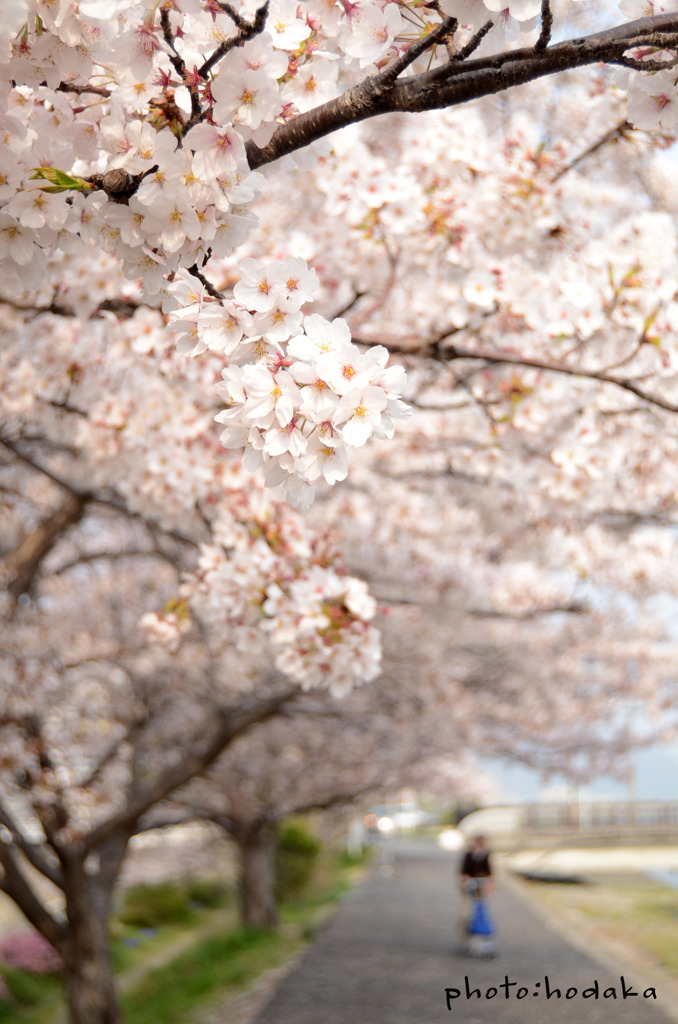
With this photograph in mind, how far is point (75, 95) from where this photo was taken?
89.8 inches

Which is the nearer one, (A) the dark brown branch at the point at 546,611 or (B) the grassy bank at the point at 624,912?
(A) the dark brown branch at the point at 546,611

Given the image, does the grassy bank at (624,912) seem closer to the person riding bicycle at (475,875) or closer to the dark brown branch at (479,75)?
the person riding bicycle at (475,875)

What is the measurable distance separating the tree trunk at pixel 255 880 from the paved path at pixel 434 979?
1138mm

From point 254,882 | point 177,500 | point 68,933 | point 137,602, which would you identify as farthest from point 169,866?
point 177,500

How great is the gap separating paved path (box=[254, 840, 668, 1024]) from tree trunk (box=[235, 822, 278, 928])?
1.14m

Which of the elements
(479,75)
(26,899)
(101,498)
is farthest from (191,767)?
(479,75)

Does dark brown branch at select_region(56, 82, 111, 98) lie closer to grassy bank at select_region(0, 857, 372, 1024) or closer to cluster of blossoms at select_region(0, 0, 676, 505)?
cluster of blossoms at select_region(0, 0, 676, 505)

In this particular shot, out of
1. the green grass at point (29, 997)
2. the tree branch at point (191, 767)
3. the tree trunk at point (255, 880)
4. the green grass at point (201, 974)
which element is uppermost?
the tree branch at point (191, 767)

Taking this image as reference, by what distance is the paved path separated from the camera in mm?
8820

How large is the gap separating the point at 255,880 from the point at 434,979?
5.98 metres

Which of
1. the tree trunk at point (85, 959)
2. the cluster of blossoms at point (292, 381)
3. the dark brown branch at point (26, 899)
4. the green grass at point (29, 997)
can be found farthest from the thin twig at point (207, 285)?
the green grass at point (29, 997)

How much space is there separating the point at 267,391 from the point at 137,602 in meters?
9.50

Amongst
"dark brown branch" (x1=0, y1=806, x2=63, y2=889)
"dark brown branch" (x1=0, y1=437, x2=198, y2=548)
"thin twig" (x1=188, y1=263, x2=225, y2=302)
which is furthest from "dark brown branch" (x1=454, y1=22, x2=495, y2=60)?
"dark brown branch" (x1=0, y1=806, x2=63, y2=889)

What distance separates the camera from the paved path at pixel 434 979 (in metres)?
8.82
